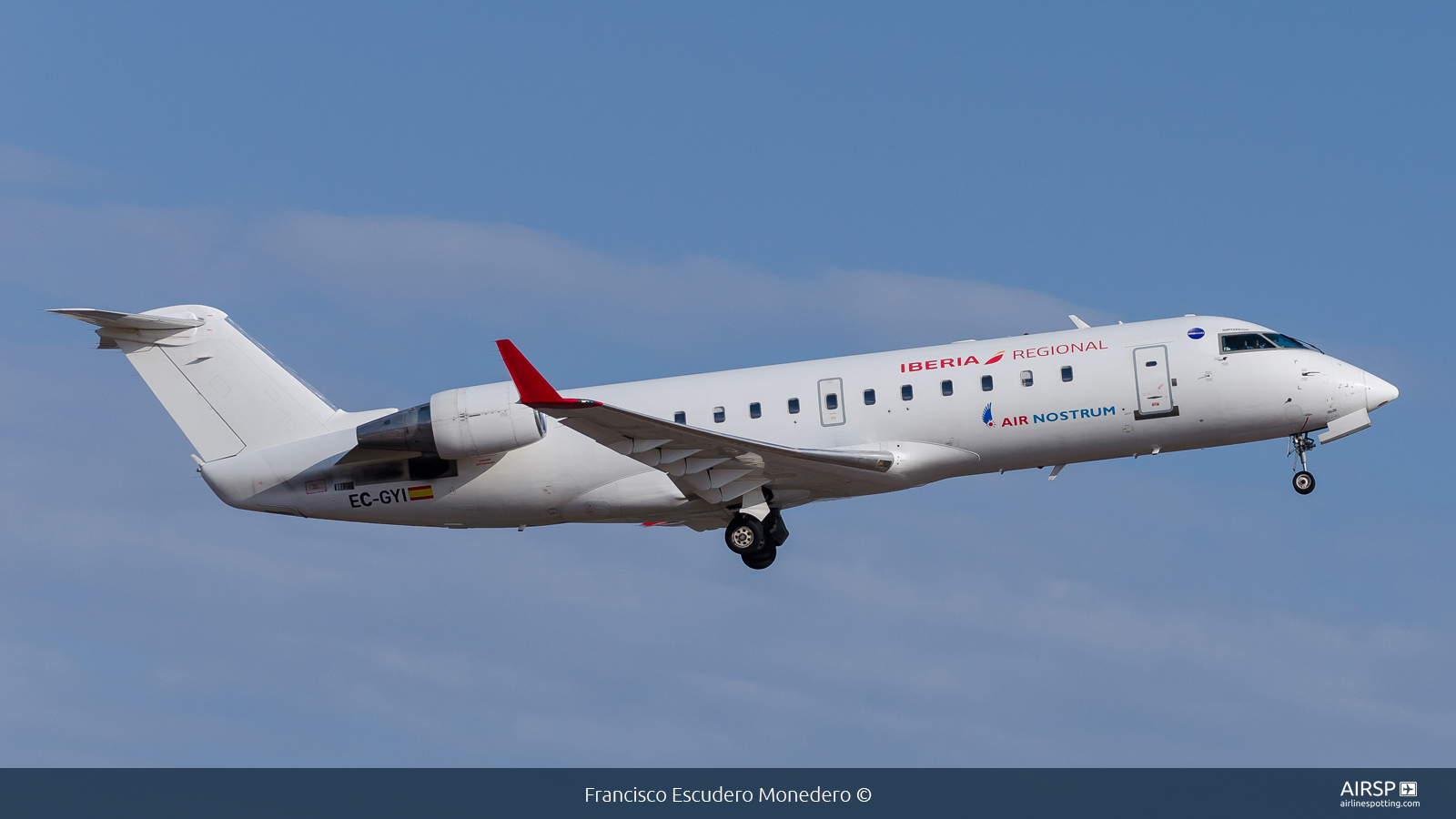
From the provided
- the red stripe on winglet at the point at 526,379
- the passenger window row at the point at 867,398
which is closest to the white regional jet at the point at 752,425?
the passenger window row at the point at 867,398

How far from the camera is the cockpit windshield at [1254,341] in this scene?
82.8 ft

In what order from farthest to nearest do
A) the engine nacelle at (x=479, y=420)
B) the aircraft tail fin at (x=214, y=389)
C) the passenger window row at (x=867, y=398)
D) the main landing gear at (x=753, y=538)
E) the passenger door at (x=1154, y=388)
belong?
Result: the aircraft tail fin at (x=214, y=389), the main landing gear at (x=753, y=538), the engine nacelle at (x=479, y=420), the passenger window row at (x=867, y=398), the passenger door at (x=1154, y=388)

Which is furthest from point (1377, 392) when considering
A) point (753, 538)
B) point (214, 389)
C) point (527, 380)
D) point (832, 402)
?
point (214, 389)

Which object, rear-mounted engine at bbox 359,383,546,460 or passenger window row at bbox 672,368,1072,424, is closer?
passenger window row at bbox 672,368,1072,424

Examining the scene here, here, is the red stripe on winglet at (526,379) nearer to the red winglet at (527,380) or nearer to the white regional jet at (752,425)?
the red winglet at (527,380)

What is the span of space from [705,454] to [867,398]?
9.47 feet

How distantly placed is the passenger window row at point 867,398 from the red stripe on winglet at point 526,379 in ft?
12.5

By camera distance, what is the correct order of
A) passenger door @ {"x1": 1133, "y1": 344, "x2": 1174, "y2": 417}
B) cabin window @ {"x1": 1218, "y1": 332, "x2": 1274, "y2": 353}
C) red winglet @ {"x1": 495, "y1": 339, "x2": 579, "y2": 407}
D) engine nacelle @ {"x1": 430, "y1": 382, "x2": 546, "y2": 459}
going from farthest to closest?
engine nacelle @ {"x1": 430, "y1": 382, "x2": 546, "y2": 459}
cabin window @ {"x1": 1218, "y1": 332, "x2": 1274, "y2": 353}
passenger door @ {"x1": 1133, "y1": 344, "x2": 1174, "y2": 417}
red winglet @ {"x1": 495, "y1": 339, "x2": 579, "y2": 407}

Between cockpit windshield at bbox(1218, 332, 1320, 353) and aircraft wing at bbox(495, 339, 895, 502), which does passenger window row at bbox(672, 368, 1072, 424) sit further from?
cockpit windshield at bbox(1218, 332, 1320, 353)

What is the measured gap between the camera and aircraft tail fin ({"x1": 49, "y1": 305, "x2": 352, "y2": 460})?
90.1ft

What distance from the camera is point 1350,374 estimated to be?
25.3 metres

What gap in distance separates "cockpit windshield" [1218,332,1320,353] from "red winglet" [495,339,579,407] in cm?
1084

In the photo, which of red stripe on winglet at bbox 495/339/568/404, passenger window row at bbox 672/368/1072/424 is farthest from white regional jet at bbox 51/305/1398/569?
red stripe on winglet at bbox 495/339/568/404

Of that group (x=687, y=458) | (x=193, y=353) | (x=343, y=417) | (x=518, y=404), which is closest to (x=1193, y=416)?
(x=687, y=458)
